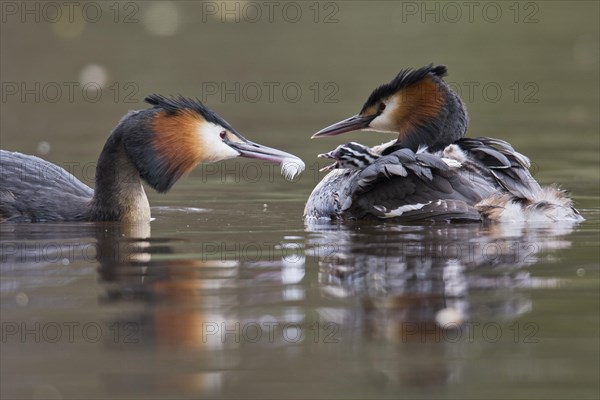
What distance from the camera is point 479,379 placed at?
509 cm

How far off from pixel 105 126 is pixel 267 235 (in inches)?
333

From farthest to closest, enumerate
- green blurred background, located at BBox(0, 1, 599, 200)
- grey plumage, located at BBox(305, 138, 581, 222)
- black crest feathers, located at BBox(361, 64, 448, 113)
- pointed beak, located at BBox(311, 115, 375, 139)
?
1. green blurred background, located at BBox(0, 1, 599, 200)
2. pointed beak, located at BBox(311, 115, 375, 139)
3. black crest feathers, located at BBox(361, 64, 448, 113)
4. grey plumage, located at BBox(305, 138, 581, 222)

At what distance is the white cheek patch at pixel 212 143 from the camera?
29.9 feet

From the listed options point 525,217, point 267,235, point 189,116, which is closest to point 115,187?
point 189,116

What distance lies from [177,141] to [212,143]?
271mm

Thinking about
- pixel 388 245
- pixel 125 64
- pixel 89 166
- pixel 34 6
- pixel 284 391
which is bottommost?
pixel 284 391

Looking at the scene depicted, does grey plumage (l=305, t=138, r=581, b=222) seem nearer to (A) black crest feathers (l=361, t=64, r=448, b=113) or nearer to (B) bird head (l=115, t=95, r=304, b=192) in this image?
(B) bird head (l=115, t=95, r=304, b=192)

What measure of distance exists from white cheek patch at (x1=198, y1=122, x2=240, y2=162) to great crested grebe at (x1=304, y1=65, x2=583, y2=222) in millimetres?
911

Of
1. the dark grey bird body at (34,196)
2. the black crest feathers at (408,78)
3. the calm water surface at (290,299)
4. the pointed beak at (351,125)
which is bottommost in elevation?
the calm water surface at (290,299)

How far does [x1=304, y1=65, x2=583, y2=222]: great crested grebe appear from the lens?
8.91 metres

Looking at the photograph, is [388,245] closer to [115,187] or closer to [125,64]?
[115,187]

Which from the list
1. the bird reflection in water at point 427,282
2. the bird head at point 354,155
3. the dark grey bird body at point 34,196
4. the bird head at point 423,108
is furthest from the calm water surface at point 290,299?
the bird head at point 423,108

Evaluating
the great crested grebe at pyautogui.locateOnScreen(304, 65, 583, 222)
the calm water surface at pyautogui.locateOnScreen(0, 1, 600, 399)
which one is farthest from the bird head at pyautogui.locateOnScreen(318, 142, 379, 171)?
the calm water surface at pyautogui.locateOnScreen(0, 1, 600, 399)

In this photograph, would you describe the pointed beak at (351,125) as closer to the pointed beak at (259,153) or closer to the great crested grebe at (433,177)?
the great crested grebe at (433,177)
